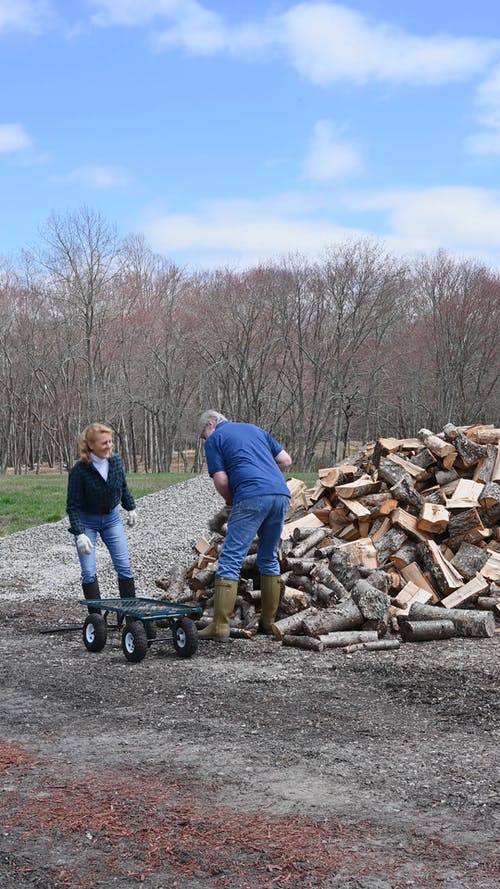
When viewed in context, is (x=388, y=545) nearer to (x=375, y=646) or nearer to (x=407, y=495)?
(x=407, y=495)

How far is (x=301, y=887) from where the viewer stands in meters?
3.11

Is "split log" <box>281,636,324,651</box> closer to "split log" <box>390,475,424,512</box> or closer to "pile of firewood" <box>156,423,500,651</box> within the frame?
"pile of firewood" <box>156,423,500,651</box>

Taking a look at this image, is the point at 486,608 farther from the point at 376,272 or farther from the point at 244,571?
the point at 376,272

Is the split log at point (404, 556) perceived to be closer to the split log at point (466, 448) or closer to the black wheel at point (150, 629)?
the split log at point (466, 448)

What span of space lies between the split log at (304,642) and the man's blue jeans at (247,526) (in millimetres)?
642

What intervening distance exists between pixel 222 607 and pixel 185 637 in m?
0.65

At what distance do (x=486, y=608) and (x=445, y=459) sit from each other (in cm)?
181

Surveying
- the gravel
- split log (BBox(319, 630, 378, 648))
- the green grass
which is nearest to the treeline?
the green grass

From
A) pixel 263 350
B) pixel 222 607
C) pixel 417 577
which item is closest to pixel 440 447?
pixel 417 577

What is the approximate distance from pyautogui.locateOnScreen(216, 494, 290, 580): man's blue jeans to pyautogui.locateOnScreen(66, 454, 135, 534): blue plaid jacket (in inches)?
38.7

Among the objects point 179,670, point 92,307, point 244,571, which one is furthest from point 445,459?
point 92,307

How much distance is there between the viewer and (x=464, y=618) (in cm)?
763

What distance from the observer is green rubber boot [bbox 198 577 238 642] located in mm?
7316

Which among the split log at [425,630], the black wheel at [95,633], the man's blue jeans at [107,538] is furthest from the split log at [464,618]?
the black wheel at [95,633]
